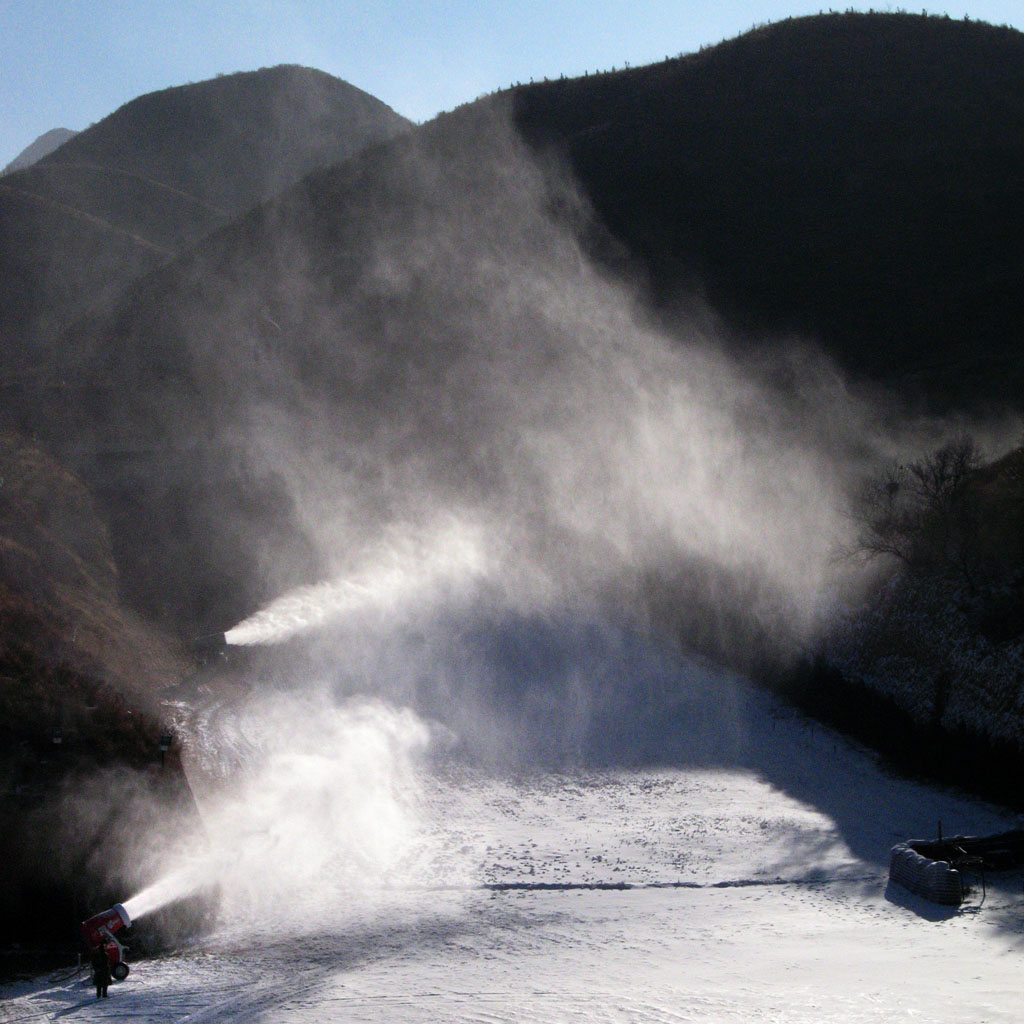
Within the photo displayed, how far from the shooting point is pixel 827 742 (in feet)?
87.6

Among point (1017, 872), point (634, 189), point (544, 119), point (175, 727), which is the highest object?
point (544, 119)

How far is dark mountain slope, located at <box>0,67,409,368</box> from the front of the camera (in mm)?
73125

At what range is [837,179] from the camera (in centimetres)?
6681

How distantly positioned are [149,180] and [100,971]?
106173mm

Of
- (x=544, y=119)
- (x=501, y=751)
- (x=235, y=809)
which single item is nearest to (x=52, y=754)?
(x=235, y=809)

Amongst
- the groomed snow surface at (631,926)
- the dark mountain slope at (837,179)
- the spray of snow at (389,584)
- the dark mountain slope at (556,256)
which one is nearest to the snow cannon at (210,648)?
the spray of snow at (389,584)

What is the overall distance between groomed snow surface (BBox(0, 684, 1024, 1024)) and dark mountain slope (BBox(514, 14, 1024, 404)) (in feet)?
89.7

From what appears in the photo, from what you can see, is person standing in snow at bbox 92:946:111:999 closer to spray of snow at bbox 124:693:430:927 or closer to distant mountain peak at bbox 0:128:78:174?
spray of snow at bbox 124:693:430:927

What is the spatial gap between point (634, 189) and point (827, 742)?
50.6 m

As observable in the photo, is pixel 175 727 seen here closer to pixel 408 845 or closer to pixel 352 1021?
pixel 408 845

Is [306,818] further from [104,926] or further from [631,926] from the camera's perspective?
[631,926]

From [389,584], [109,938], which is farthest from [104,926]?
[389,584]

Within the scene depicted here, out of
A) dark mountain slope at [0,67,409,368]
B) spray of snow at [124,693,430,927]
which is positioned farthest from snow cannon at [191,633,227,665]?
dark mountain slope at [0,67,409,368]

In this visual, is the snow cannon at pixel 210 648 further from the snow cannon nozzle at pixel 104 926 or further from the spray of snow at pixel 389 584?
the snow cannon nozzle at pixel 104 926
